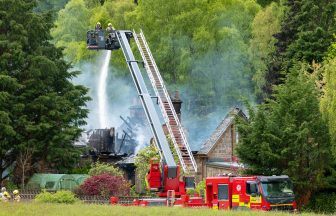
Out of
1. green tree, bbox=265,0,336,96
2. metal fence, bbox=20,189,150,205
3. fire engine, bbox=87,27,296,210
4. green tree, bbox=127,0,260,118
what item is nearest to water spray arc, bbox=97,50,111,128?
green tree, bbox=127,0,260,118

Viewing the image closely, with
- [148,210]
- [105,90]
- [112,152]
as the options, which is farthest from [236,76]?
[148,210]

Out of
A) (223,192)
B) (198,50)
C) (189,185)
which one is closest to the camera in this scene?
(223,192)

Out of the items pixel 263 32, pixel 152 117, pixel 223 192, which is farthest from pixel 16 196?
pixel 263 32

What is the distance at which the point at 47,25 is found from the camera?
58.2 metres

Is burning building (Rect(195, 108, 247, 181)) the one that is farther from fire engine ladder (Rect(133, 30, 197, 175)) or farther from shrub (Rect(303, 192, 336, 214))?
shrub (Rect(303, 192, 336, 214))

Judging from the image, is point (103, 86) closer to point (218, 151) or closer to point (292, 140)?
point (218, 151)

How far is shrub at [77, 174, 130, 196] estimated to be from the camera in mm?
47000

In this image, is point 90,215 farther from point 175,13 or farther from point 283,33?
point 175,13

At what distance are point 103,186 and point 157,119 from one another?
6627 millimetres

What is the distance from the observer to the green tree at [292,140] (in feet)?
138

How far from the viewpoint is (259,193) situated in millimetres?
36500

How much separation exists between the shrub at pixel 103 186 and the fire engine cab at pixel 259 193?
1040cm

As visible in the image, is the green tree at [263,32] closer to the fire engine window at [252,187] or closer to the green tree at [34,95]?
the green tree at [34,95]

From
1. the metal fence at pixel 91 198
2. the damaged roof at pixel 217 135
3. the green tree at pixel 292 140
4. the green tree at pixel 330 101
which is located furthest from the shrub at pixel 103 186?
the green tree at pixel 330 101
